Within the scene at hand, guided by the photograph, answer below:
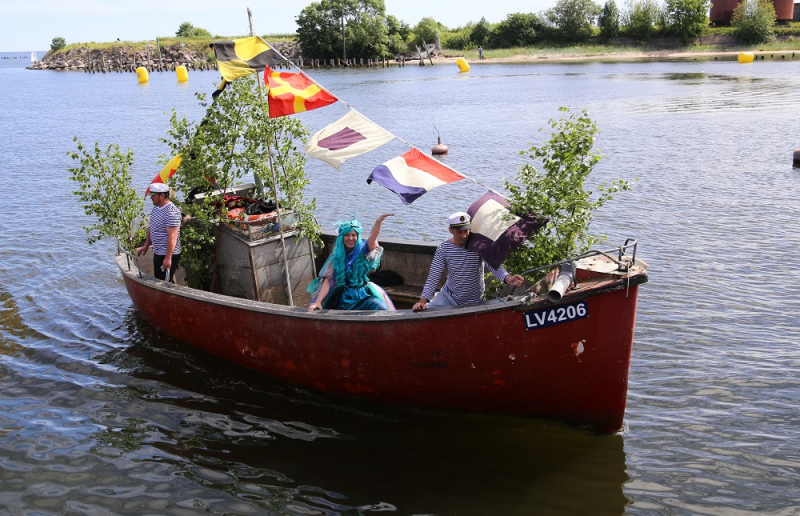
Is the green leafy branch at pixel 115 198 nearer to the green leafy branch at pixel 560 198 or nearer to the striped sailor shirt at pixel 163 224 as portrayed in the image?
the striped sailor shirt at pixel 163 224

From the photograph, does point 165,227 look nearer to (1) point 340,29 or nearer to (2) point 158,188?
(2) point 158,188

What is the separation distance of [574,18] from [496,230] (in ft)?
335

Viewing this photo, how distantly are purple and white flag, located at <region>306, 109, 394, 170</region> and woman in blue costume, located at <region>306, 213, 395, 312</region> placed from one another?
0.78m

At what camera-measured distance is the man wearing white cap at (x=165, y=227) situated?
973 cm

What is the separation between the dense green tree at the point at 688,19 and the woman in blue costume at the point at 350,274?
9271cm

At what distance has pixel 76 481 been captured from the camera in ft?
24.6

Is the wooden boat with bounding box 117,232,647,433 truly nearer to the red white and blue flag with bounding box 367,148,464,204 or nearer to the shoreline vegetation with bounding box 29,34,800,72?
the red white and blue flag with bounding box 367,148,464,204

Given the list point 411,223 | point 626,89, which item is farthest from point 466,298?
point 626,89

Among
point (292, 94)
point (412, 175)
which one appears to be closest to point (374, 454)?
point (412, 175)

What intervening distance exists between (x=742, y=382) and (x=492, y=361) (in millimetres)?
3937

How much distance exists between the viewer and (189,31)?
452 feet

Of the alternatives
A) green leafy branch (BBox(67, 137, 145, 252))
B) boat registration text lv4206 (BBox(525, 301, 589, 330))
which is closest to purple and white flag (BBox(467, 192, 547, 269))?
boat registration text lv4206 (BBox(525, 301, 589, 330))

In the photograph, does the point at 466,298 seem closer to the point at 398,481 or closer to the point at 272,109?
the point at 398,481

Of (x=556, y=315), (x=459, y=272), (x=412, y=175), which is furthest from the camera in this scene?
(x=412, y=175)
